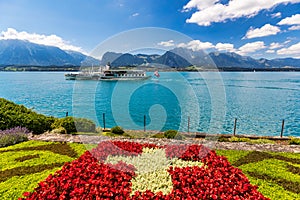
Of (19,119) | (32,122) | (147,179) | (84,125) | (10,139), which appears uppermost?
(147,179)

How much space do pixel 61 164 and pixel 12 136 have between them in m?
6.39

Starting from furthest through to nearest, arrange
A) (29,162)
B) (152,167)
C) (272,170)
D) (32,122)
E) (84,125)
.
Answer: (84,125) → (32,122) → (29,162) → (272,170) → (152,167)

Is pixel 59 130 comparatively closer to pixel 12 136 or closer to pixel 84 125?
pixel 84 125

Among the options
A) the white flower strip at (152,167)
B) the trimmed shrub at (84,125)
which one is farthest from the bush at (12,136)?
the white flower strip at (152,167)

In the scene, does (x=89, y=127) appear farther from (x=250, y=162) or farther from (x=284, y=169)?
(x=284, y=169)

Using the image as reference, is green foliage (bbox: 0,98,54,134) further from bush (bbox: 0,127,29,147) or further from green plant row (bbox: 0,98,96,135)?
bush (bbox: 0,127,29,147)

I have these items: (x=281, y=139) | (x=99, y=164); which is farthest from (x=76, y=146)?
(x=281, y=139)

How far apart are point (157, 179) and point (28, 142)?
33.3 ft

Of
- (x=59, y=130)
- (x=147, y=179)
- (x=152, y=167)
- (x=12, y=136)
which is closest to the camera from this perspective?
(x=147, y=179)

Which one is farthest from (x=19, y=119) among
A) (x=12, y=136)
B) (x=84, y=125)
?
(x=84, y=125)

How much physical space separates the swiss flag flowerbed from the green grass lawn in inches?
55.1

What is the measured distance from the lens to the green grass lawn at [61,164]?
6832mm

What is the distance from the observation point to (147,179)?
20.1 feet

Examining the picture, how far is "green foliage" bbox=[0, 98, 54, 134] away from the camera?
1424cm
